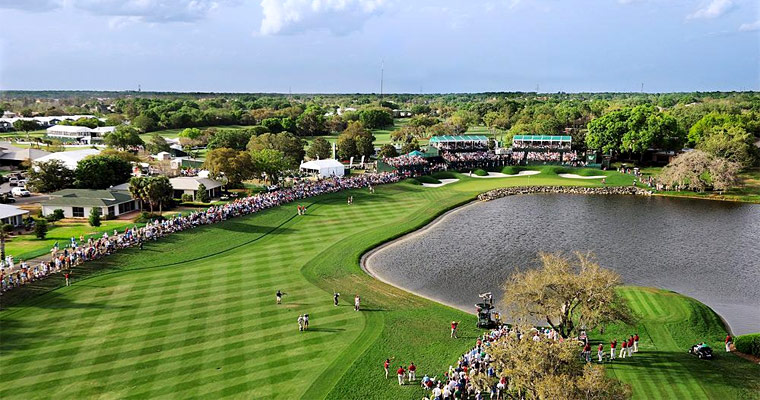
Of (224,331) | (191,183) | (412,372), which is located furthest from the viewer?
(191,183)

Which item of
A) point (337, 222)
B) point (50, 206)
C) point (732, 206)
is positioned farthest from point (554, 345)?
point (732, 206)

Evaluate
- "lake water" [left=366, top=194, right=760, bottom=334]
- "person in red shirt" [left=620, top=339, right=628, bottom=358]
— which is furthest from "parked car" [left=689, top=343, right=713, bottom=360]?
"lake water" [left=366, top=194, right=760, bottom=334]

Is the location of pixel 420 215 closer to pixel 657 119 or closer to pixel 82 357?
pixel 82 357

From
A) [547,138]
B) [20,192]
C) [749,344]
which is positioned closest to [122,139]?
[20,192]

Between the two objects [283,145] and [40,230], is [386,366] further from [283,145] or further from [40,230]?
[283,145]

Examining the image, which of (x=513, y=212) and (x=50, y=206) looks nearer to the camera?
(x=50, y=206)

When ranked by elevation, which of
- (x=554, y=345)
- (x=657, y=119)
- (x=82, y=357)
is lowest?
(x=82, y=357)
